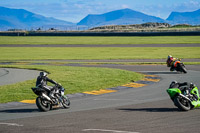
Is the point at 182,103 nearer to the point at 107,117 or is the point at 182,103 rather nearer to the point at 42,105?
the point at 107,117

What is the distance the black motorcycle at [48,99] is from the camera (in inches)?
626

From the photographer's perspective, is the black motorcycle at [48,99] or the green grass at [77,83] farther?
the green grass at [77,83]

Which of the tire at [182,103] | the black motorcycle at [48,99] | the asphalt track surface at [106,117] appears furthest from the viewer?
the black motorcycle at [48,99]

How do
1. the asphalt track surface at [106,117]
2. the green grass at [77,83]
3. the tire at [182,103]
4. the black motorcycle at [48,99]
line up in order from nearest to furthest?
the asphalt track surface at [106,117] < the tire at [182,103] < the black motorcycle at [48,99] < the green grass at [77,83]

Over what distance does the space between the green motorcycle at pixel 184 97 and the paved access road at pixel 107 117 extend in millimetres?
256

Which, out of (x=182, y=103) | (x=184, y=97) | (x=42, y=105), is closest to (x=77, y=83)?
(x=42, y=105)

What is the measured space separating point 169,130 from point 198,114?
10.2ft

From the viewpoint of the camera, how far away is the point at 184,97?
51.1ft

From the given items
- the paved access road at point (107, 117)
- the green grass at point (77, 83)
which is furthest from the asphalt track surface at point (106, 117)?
the green grass at point (77, 83)

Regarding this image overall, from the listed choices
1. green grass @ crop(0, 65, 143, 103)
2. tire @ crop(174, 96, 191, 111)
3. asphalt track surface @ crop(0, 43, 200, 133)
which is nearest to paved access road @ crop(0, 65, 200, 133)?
asphalt track surface @ crop(0, 43, 200, 133)

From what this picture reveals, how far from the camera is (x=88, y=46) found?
7594 cm

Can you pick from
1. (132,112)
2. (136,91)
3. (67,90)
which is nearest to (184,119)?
(132,112)

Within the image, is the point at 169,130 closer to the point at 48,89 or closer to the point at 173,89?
the point at 173,89

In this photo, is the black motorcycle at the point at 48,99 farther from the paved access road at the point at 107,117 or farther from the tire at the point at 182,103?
the tire at the point at 182,103
